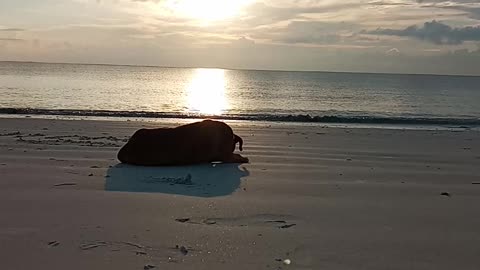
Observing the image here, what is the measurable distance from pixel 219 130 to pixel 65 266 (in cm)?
458

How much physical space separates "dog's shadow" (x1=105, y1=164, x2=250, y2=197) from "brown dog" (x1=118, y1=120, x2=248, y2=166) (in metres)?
0.16

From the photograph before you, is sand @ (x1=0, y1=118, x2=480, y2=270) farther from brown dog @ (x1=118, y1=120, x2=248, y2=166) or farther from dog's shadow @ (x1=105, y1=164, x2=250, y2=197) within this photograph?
brown dog @ (x1=118, y1=120, x2=248, y2=166)

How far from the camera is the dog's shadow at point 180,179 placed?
6.00 metres

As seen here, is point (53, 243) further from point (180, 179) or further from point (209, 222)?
point (180, 179)

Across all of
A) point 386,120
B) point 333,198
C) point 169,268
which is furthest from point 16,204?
point 386,120

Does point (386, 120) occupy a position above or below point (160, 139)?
below

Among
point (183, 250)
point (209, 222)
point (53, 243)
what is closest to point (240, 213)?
point (209, 222)

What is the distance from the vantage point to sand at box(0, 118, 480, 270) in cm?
384

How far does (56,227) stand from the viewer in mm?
4457

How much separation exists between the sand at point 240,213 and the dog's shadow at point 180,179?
2cm

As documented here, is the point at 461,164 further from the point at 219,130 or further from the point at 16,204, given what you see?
the point at 16,204

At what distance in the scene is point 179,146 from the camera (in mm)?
7758

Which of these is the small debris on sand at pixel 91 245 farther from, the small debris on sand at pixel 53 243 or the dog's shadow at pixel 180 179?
the dog's shadow at pixel 180 179

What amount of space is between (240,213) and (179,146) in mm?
2904
